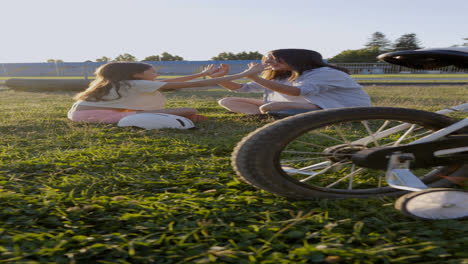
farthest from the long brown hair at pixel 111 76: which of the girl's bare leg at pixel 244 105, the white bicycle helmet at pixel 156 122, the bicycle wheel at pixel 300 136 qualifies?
the bicycle wheel at pixel 300 136

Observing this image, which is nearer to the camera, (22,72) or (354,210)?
(354,210)

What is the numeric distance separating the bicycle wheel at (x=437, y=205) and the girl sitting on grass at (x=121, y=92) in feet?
9.49

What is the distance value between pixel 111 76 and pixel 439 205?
3765mm

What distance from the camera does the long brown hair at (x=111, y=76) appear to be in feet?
13.4

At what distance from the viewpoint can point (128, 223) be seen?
1.42 m

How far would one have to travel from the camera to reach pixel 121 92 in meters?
4.15

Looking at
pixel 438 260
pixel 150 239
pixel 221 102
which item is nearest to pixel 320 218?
pixel 438 260

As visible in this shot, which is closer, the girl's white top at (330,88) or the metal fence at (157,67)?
the girl's white top at (330,88)

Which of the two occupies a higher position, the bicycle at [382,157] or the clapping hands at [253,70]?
the clapping hands at [253,70]

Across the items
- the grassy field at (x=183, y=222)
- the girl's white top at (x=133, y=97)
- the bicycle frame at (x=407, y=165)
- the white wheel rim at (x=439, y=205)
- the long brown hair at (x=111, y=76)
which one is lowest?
the grassy field at (x=183, y=222)

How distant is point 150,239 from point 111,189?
662mm

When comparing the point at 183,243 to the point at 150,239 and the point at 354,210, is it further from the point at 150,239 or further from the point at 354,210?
the point at 354,210

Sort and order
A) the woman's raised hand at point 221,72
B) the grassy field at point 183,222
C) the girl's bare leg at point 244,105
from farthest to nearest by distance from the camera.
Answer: the girl's bare leg at point 244,105, the woman's raised hand at point 221,72, the grassy field at point 183,222

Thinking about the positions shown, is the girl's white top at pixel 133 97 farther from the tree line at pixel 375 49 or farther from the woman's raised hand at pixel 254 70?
the tree line at pixel 375 49
